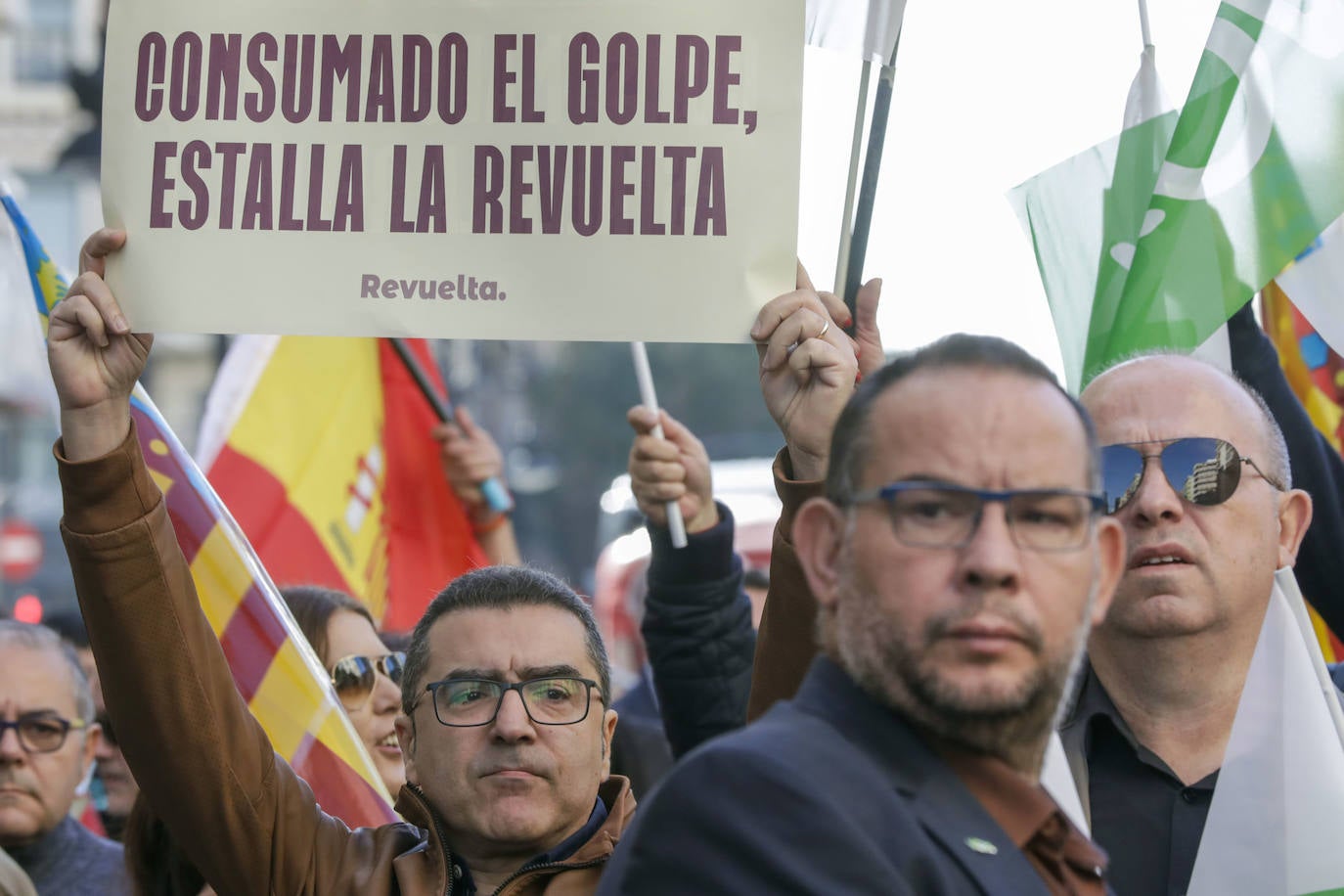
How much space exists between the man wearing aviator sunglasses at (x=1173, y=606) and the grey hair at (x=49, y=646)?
2278 millimetres

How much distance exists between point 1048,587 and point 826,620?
27cm

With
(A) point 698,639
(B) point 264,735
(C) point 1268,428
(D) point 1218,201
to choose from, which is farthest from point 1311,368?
(B) point 264,735

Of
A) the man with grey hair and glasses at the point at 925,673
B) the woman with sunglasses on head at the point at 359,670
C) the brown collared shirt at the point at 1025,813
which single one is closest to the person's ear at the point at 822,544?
the man with grey hair and glasses at the point at 925,673

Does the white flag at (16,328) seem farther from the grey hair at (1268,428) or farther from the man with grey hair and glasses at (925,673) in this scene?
the man with grey hair and glasses at (925,673)

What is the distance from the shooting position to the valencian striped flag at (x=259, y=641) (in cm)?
364

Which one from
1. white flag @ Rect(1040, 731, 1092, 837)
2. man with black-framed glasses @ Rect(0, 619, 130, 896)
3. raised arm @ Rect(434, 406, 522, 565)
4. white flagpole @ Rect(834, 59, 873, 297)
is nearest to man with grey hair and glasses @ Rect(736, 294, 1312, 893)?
white flag @ Rect(1040, 731, 1092, 837)

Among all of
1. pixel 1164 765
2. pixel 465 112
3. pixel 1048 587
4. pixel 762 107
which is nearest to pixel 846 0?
pixel 762 107

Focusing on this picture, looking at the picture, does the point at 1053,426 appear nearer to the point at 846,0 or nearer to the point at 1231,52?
the point at 846,0

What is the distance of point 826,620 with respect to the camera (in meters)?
2.10

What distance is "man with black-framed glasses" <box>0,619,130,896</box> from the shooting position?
3969 mm

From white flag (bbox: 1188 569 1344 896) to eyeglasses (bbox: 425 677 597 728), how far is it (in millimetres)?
1067

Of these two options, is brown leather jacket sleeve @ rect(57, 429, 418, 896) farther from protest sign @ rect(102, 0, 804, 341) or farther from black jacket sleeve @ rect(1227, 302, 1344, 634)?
black jacket sleeve @ rect(1227, 302, 1344, 634)

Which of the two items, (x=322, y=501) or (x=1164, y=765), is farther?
(x=322, y=501)

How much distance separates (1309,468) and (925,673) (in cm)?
235
